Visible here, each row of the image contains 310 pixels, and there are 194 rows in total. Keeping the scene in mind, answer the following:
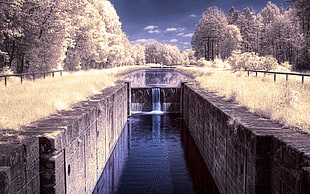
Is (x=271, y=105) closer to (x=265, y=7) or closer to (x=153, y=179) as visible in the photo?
(x=153, y=179)

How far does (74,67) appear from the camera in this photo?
3362 centimetres

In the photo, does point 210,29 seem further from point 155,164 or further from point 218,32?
point 155,164

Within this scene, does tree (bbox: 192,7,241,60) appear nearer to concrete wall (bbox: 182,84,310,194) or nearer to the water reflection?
the water reflection

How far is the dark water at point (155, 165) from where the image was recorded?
1172 centimetres

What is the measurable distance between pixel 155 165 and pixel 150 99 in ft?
53.9

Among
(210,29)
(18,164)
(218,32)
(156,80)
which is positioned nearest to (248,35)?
(218,32)

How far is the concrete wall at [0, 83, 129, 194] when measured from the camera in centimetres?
504

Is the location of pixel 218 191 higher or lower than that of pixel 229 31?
lower

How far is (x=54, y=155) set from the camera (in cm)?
630

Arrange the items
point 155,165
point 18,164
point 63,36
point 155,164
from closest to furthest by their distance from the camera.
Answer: point 18,164, point 155,165, point 155,164, point 63,36

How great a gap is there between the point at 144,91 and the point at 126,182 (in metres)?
18.8

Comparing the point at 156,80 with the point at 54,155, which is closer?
the point at 54,155

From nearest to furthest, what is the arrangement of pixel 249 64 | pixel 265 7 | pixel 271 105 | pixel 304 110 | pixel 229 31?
pixel 304 110 → pixel 271 105 → pixel 249 64 → pixel 229 31 → pixel 265 7

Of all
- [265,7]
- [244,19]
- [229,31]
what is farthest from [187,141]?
[265,7]
